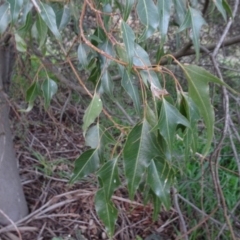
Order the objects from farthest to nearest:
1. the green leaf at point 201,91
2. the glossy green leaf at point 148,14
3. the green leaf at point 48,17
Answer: the green leaf at point 48,17, the glossy green leaf at point 148,14, the green leaf at point 201,91

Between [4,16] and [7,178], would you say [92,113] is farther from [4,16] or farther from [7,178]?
[7,178]

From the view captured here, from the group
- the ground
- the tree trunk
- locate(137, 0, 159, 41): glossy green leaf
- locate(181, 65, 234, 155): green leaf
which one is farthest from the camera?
the ground

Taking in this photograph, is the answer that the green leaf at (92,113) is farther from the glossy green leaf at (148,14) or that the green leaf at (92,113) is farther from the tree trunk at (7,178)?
the tree trunk at (7,178)

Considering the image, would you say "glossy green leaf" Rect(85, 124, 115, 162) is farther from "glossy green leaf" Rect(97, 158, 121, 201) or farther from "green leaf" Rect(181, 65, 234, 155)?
"green leaf" Rect(181, 65, 234, 155)

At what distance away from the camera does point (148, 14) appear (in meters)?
1.21

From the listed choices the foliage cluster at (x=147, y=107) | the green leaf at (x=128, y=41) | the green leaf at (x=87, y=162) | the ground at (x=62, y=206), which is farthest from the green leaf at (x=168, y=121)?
the ground at (x=62, y=206)

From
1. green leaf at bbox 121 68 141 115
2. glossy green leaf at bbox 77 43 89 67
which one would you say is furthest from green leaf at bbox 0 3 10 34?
green leaf at bbox 121 68 141 115

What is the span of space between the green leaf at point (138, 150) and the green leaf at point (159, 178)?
69 millimetres

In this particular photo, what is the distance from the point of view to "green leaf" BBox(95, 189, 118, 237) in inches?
54.4

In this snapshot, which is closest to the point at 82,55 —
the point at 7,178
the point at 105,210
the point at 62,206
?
the point at 105,210

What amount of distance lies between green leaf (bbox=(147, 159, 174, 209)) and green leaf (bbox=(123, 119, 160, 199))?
69mm

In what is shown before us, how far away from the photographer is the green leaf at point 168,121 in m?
1.10

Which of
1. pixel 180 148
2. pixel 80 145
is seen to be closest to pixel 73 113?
Result: pixel 80 145

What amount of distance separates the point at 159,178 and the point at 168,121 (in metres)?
0.20
